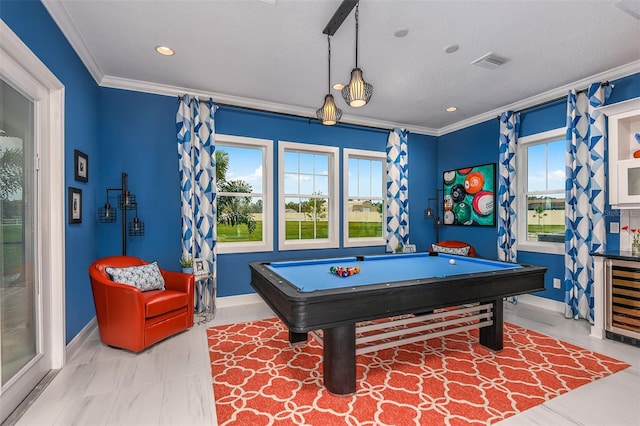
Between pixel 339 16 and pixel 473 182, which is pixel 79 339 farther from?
pixel 473 182

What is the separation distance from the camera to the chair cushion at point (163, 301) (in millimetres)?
2750

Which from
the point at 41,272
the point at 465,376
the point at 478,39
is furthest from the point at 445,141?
the point at 41,272

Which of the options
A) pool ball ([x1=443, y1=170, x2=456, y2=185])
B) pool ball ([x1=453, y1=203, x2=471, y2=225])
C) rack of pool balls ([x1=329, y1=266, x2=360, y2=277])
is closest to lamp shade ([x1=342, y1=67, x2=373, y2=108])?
rack of pool balls ([x1=329, y1=266, x2=360, y2=277])

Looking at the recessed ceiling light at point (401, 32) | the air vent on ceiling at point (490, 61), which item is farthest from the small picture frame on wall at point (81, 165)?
the air vent on ceiling at point (490, 61)

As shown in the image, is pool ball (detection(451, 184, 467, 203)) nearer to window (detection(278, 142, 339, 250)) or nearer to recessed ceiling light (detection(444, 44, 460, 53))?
window (detection(278, 142, 339, 250))

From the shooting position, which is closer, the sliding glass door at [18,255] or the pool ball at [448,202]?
the sliding glass door at [18,255]

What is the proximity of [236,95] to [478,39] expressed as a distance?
291 cm

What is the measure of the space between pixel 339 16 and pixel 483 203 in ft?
12.5

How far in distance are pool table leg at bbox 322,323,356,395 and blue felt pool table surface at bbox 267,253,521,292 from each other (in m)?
0.32

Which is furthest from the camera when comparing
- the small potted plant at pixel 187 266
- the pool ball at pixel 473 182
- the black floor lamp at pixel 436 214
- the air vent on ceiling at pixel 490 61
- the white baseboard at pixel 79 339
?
the black floor lamp at pixel 436 214

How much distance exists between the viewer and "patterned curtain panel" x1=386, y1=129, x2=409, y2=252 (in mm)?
5195

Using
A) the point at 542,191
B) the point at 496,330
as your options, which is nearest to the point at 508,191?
the point at 542,191

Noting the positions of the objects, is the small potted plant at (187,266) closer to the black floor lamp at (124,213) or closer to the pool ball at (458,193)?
the black floor lamp at (124,213)

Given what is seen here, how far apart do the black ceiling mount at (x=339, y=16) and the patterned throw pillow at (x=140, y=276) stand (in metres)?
2.92
